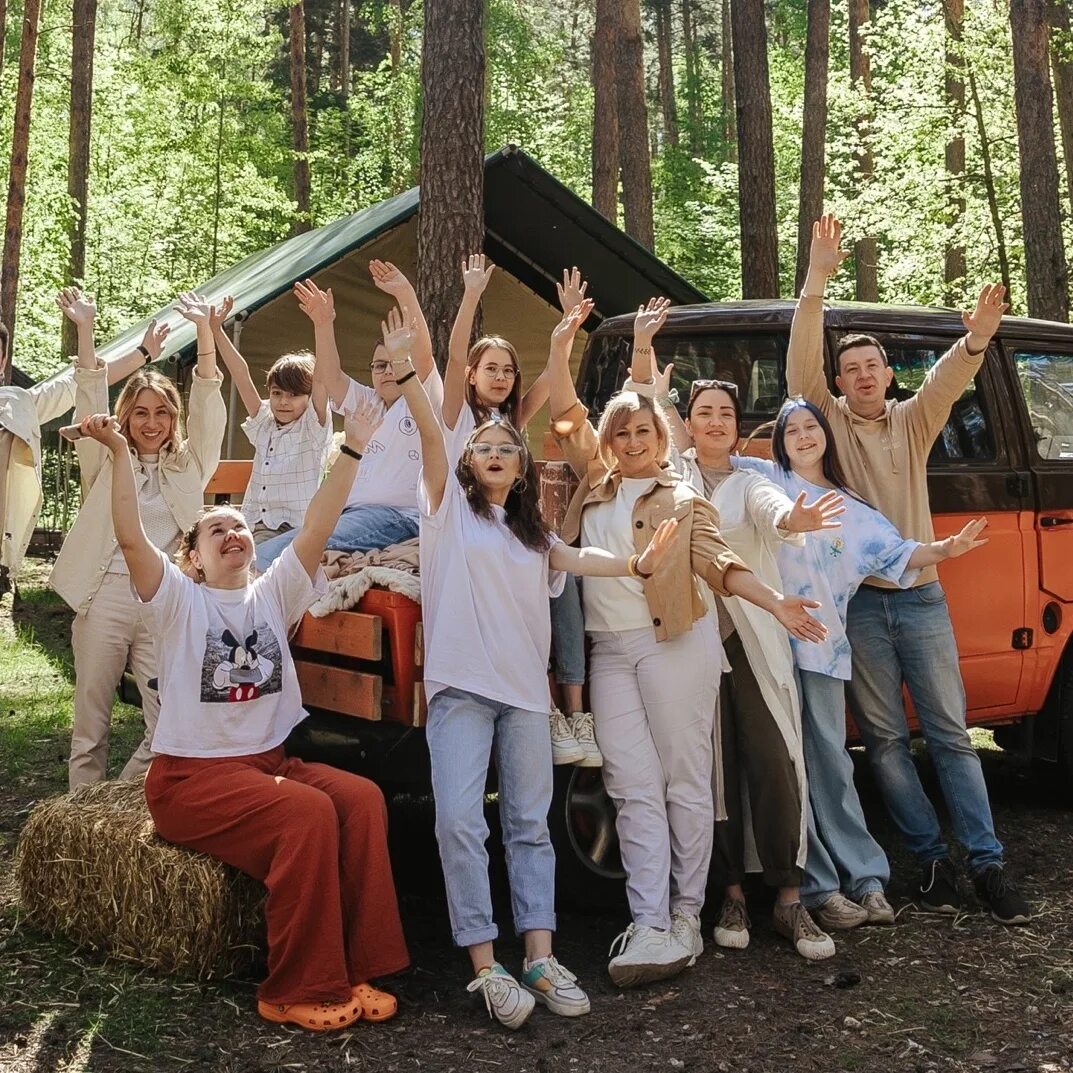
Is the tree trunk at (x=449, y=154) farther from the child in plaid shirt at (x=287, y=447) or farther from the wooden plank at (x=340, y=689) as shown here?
the wooden plank at (x=340, y=689)

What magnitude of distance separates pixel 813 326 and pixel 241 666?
96.5 inches

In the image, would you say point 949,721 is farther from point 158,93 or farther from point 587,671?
point 158,93

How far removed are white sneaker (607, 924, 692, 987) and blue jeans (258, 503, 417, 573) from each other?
1617 mm

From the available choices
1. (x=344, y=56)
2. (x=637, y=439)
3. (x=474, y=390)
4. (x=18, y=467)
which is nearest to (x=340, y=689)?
(x=474, y=390)

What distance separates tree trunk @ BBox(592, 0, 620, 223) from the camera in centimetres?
1792

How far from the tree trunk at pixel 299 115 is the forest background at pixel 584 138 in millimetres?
57

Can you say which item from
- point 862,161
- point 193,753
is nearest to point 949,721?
point 193,753

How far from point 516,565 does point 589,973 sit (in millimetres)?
1361

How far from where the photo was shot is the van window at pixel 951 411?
5641 millimetres

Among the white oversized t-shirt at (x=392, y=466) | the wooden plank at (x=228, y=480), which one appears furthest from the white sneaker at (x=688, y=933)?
the wooden plank at (x=228, y=480)

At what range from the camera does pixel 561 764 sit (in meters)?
4.43

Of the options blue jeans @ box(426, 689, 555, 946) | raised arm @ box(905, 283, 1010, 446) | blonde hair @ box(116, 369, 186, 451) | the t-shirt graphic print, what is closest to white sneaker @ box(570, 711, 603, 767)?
blue jeans @ box(426, 689, 555, 946)

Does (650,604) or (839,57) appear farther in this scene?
(839,57)

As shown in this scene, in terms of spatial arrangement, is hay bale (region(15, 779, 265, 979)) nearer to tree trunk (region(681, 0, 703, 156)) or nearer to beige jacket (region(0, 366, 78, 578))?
beige jacket (region(0, 366, 78, 578))
